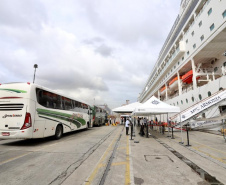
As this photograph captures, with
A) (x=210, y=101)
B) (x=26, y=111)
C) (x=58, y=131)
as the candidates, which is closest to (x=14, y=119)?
(x=26, y=111)

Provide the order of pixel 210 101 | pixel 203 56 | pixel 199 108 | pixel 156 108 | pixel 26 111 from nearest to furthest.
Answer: pixel 26 111, pixel 199 108, pixel 210 101, pixel 156 108, pixel 203 56

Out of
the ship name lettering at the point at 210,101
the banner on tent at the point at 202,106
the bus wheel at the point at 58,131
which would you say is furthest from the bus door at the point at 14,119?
the ship name lettering at the point at 210,101

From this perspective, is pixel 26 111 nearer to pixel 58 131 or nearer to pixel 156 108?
pixel 58 131

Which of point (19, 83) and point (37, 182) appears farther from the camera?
point (19, 83)

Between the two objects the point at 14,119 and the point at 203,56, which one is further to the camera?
the point at 203,56

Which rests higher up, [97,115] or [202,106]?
[202,106]

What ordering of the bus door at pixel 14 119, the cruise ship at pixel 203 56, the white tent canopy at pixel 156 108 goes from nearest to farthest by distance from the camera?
the bus door at pixel 14 119 → the white tent canopy at pixel 156 108 → the cruise ship at pixel 203 56

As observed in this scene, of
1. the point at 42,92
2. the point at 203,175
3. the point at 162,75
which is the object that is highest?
the point at 162,75

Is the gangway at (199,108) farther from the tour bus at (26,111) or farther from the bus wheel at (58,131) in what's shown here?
the tour bus at (26,111)

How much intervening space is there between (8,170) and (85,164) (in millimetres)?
2241

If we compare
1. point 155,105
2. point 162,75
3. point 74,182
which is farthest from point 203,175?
point 162,75

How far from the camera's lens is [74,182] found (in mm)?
3428

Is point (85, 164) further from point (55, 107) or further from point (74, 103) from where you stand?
point (74, 103)

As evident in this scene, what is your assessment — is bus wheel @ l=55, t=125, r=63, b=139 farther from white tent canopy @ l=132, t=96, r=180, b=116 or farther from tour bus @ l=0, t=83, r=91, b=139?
white tent canopy @ l=132, t=96, r=180, b=116
